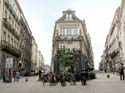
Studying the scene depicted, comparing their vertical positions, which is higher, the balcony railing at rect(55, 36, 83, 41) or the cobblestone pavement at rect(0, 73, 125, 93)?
the balcony railing at rect(55, 36, 83, 41)

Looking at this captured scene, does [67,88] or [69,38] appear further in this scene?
[69,38]

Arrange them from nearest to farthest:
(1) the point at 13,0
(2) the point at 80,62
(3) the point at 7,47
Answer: (3) the point at 7,47 → (1) the point at 13,0 → (2) the point at 80,62

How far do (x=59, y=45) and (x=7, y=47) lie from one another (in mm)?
38664

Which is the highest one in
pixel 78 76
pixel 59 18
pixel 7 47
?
pixel 59 18

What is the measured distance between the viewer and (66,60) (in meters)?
63.6

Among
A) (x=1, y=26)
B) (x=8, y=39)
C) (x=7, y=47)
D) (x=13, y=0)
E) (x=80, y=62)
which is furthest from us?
(x=80, y=62)

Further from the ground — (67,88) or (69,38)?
(69,38)

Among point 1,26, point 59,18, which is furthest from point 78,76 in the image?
point 59,18

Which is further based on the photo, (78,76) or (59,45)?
(59,45)

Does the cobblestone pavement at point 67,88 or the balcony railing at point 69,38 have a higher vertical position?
the balcony railing at point 69,38

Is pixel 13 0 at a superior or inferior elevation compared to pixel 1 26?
superior

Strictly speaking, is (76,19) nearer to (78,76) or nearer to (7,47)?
(7,47)

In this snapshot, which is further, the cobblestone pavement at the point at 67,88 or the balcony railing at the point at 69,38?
the balcony railing at the point at 69,38

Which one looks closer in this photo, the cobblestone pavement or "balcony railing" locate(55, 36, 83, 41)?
the cobblestone pavement
